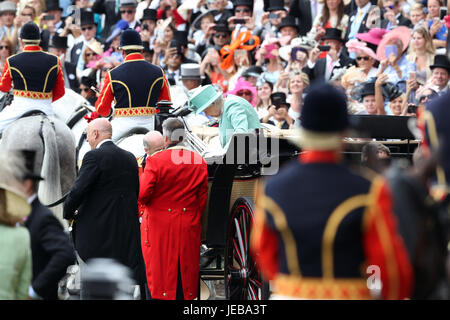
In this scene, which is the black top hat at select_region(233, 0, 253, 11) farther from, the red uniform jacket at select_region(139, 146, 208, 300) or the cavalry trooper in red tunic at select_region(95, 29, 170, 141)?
the red uniform jacket at select_region(139, 146, 208, 300)

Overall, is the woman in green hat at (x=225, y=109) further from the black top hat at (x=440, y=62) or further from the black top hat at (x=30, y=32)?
the black top hat at (x=440, y=62)

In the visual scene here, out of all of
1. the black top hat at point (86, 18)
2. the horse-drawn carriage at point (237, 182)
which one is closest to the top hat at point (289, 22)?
the black top hat at point (86, 18)

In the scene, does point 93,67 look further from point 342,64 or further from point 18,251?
point 18,251

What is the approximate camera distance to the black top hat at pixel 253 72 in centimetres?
1395

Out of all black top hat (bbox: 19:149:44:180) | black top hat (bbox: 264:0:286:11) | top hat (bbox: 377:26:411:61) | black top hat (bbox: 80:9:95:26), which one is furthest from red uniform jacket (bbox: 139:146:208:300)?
black top hat (bbox: 80:9:95:26)

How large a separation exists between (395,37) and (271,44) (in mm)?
2475

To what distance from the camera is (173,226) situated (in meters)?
8.48

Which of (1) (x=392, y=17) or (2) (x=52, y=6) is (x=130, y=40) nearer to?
(1) (x=392, y=17)

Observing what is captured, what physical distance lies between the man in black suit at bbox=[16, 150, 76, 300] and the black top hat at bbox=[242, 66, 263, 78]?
8761 mm

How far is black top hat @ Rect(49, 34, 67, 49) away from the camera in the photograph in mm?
16984

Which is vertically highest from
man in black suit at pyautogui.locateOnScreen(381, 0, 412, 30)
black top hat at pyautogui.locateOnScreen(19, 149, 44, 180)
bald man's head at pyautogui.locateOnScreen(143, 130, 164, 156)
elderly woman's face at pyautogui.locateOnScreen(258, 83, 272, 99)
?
man in black suit at pyautogui.locateOnScreen(381, 0, 412, 30)

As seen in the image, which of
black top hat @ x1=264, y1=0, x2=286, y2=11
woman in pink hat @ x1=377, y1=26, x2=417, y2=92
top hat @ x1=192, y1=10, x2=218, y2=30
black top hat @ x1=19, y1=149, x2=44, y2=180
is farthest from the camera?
top hat @ x1=192, y1=10, x2=218, y2=30

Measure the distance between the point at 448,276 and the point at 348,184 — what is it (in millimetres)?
584

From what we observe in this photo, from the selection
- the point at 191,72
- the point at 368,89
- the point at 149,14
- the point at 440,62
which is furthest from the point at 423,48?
the point at 149,14
